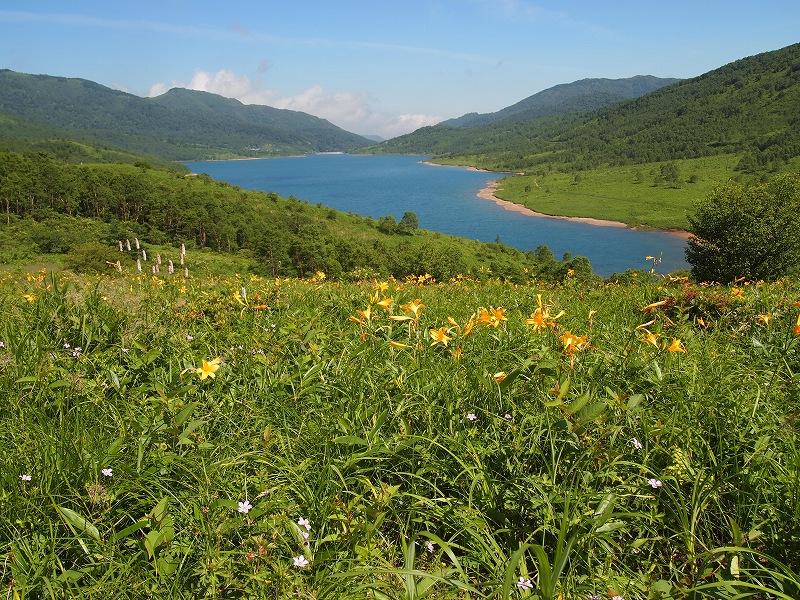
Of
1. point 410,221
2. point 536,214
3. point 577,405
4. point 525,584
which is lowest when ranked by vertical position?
point 410,221

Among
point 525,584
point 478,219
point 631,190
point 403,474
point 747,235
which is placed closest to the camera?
point 525,584

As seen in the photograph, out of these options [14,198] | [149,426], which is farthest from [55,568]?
[14,198]

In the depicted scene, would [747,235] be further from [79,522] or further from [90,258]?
[90,258]

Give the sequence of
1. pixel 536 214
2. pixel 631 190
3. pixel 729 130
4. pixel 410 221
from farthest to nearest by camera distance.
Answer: pixel 729 130, pixel 631 190, pixel 536 214, pixel 410 221

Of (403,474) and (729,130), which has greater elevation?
(729,130)

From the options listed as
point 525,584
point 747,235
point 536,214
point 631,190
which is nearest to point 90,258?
point 525,584

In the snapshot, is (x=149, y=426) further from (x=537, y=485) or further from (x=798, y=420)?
(x=798, y=420)

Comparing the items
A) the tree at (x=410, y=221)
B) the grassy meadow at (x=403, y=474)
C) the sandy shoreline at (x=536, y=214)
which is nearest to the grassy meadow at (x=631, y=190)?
the sandy shoreline at (x=536, y=214)

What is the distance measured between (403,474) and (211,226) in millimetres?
84833

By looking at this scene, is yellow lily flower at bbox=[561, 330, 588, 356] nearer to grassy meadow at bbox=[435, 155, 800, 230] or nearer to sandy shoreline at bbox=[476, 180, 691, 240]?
sandy shoreline at bbox=[476, 180, 691, 240]

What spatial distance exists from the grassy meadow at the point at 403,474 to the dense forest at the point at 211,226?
5122cm

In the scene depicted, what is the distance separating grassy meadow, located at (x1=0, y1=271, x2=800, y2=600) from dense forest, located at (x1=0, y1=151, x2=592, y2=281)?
51218 millimetres

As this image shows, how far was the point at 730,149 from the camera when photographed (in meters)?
140

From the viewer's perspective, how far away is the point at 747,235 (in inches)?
1185
